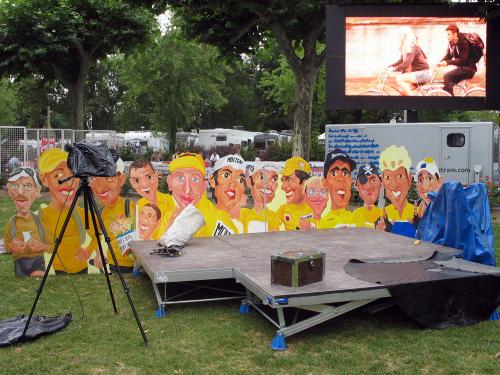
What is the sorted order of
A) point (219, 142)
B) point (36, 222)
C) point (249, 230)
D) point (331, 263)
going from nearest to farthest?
→ point (331, 263) < point (36, 222) < point (249, 230) < point (219, 142)

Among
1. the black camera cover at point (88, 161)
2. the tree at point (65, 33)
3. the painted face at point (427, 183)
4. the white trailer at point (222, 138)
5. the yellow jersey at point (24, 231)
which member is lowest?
the yellow jersey at point (24, 231)

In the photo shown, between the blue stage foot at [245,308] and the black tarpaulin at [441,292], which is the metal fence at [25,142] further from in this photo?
the black tarpaulin at [441,292]

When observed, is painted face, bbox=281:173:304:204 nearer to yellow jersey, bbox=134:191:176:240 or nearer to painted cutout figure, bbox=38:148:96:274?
yellow jersey, bbox=134:191:176:240

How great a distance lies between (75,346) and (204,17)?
40.8 feet

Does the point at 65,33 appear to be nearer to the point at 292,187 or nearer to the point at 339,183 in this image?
the point at 292,187

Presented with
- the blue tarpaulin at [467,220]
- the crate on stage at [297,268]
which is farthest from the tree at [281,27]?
the crate on stage at [297,268]

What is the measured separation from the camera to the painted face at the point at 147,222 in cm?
895

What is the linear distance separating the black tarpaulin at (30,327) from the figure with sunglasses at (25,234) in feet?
7.53

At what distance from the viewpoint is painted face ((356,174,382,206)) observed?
1009 cm

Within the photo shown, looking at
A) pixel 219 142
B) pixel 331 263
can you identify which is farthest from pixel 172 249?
pixel 219 142

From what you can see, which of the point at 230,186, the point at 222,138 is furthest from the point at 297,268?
the point at 222,138

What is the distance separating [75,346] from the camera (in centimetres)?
553

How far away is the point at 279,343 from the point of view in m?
5.45

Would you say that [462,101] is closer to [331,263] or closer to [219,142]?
[331,263]
